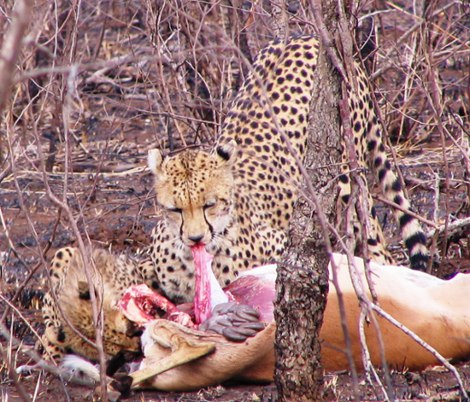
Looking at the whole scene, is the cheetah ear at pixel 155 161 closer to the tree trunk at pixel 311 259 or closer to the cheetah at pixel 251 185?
the cheetah at pixel 251 185

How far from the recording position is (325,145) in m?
3.53

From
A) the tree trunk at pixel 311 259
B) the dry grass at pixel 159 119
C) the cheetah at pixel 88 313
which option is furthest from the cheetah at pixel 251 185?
the tree trunk at pixel 311 259

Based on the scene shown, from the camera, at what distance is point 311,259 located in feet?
11.5

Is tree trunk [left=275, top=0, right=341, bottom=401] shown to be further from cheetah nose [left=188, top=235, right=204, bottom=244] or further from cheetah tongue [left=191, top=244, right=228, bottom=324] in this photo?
cheetah nose [left=188, top=235, right=204, bottom=244]

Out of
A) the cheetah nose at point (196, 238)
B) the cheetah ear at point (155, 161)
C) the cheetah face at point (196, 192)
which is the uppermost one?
the cheetah ear at point (155, 161)

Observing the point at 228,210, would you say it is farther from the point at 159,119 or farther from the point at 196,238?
the point at 159,119

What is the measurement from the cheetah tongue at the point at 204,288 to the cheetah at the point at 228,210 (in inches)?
2.8

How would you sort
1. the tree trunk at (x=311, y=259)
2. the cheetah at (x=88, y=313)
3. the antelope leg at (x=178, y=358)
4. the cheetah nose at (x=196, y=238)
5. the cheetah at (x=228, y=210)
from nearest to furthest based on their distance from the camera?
the tree trunk at (x=311, y=259)
the antelope leg at (x=178, y=358)
the cheetah at (x=88, y=313)
the cheetah at (x=228, y=210)
the cheetah nose at (x=196, y=238)

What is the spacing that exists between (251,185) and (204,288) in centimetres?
126

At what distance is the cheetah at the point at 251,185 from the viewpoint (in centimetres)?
494

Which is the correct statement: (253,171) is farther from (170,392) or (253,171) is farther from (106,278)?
(170,392)

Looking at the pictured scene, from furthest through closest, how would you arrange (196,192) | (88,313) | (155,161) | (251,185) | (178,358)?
(251,185) → (155,161) → (196,192) → (88,313) → (178,358)

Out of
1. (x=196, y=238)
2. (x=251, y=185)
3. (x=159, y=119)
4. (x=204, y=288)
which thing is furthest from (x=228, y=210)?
(x=159, y=119)

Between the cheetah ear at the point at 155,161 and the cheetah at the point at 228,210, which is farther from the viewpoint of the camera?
the cheetah ear at the point at 155,161
